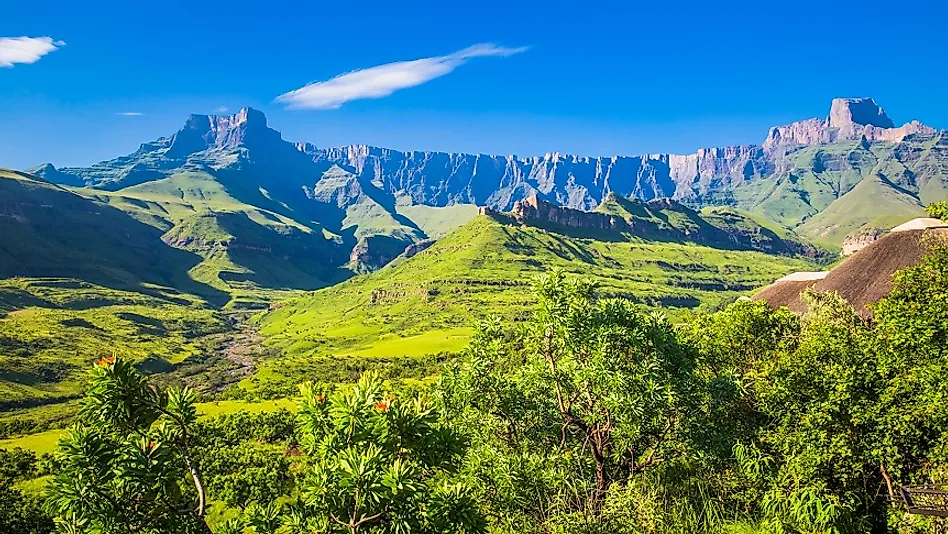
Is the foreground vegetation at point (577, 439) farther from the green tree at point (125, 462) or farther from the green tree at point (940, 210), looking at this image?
the green tree at point (940, 210)

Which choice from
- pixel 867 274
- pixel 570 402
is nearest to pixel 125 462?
pixel 570 402

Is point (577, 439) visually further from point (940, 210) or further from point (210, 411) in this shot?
point (210, 411)

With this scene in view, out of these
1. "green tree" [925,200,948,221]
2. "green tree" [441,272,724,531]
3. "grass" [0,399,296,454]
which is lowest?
"grass" [0,399,296,454]

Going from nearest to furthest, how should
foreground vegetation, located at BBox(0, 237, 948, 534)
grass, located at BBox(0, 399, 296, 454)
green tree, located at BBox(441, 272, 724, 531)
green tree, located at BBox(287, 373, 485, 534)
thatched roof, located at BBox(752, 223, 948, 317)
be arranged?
green tree, located at BBox(287, 373, 485, 534) → foreground vegetation, located at BBox(0, 237, 948, 534) → green tree, located at BBox(441, 272, 724, 531) → thatched roof, located at BBox(752, 223, 948, 317) → grass, located at BBox(0, 399, 296, 454)

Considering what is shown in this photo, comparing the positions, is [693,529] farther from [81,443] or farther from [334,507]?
[81,443]

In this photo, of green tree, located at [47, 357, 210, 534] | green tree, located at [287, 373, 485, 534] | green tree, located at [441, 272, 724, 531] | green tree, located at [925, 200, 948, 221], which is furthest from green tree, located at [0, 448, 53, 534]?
green tree, located at [925, 200, 948, 221]

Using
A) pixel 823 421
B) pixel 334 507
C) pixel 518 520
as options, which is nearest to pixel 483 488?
pixel 518 520

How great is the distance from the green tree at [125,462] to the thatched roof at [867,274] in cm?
Answer: 7057

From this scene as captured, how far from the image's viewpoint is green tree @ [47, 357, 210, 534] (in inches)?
366

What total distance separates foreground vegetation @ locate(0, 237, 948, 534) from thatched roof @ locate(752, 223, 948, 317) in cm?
4650

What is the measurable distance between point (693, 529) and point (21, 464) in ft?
282

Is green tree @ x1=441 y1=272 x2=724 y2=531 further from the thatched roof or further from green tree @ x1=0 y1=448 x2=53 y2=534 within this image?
the thatched roof

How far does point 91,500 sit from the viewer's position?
366 inches

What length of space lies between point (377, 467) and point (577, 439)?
→ 12.8 m
